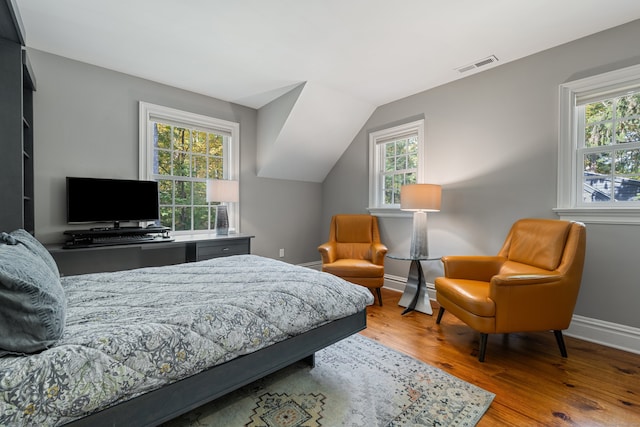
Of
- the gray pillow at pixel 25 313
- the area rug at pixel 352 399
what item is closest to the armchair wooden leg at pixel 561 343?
the area rug at pixel 352 399

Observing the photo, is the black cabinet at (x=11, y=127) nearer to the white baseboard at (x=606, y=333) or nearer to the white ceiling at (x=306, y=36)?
the white ceiling at (x=306, y=36)

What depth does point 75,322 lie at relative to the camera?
1.19 m

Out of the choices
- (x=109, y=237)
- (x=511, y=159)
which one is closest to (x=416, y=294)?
(x=511, y=159)

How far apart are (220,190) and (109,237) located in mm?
1194

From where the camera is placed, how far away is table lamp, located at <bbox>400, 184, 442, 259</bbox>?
2992mm

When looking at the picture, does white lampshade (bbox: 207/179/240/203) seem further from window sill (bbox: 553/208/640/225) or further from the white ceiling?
window sill (bbox: 553/208/640/225)

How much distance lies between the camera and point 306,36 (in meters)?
2.48

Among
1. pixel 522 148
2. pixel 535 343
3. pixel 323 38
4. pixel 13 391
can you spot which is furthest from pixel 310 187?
pixel 13 391

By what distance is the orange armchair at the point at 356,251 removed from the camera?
3.20 m

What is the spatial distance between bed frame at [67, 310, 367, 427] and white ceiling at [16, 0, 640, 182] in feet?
7.44

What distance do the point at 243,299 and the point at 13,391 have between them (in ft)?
2.60

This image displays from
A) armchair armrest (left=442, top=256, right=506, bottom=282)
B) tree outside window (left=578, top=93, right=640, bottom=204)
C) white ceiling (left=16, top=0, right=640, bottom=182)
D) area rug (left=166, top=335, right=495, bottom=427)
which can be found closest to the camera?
area rug (left=166, top=335, right=495, bottom=427)

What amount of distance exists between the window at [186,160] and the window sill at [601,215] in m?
3.60

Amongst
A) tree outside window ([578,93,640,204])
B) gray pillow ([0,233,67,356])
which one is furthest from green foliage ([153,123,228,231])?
tree outside window ([578,93,640,204])
